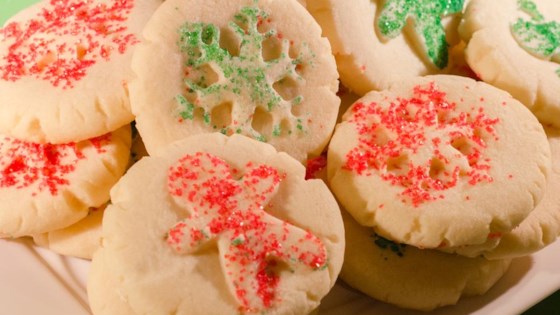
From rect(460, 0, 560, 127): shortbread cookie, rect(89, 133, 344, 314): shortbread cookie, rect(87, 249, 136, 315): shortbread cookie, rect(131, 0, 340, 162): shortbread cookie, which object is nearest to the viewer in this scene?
rect(89, 133, 344, 314): shortbread cookie

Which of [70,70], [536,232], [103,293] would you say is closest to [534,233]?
[536,232]

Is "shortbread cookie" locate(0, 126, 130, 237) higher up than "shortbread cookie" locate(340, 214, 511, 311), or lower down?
higher up

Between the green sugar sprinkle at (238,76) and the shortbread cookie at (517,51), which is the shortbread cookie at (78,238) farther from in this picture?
the shortbread cookie at (517,51)

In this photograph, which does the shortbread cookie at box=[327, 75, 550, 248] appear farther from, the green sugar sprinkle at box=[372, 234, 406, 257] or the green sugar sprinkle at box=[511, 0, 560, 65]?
the green sugar sprinkle at box=[511, 0, 560, 65]

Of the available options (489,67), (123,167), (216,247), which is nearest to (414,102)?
(489,67)

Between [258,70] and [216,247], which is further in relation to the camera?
[258,70]

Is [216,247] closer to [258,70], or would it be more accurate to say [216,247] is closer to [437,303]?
[258,70]

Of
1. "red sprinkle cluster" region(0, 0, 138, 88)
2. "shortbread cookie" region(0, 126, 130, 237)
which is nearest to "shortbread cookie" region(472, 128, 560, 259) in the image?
"shortbread cookie" region(0, 126, 130, 237)
